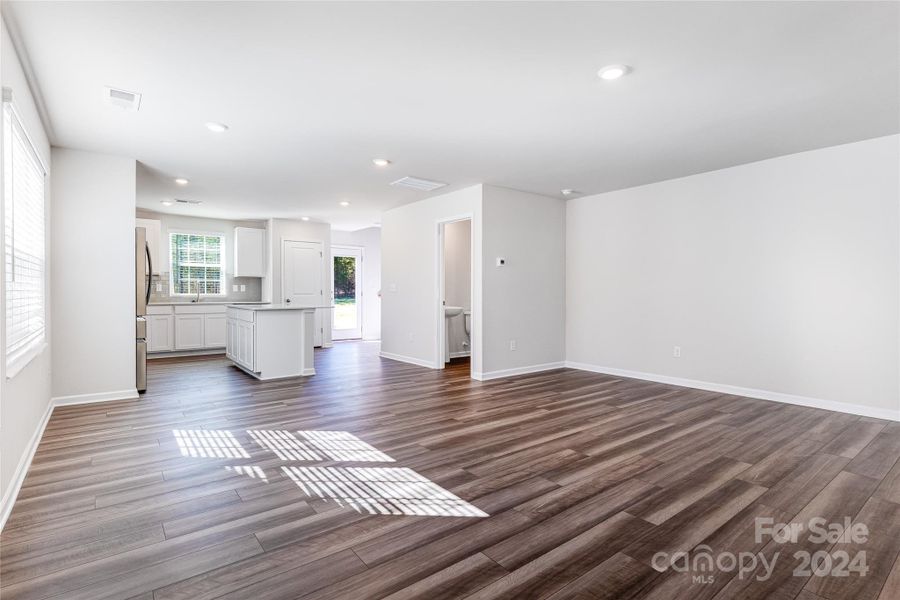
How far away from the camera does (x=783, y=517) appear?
220 cm

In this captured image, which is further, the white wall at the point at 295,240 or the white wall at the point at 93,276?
the white wall at the point at 295,240

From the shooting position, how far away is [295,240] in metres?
8.63

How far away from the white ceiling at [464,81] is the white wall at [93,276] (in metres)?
0.33

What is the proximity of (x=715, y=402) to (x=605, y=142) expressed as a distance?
2.79 meters

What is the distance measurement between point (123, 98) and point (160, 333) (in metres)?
5.44

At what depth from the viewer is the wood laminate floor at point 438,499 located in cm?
170

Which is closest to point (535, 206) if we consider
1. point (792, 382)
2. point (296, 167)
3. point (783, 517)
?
point (296, 167)

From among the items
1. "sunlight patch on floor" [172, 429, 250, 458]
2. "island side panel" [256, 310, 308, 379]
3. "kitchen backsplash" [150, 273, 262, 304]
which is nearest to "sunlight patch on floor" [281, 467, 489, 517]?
"sunlight patch on floor" [172, 429, 250, 458]

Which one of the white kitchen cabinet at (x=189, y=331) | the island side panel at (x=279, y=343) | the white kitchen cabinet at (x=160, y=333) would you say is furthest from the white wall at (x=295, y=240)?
the island side panel at (x=279, y=343)

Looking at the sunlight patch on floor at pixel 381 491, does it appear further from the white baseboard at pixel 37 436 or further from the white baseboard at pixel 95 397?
the white baseboard at pixel 95 397

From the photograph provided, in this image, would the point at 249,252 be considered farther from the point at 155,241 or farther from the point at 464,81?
the point at 464,81

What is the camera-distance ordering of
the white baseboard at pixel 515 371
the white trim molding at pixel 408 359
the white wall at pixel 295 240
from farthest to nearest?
the white wall at pixel 295 240 < the white trim molding at pixel 408 359 < the white baseboard at pixel 515 371

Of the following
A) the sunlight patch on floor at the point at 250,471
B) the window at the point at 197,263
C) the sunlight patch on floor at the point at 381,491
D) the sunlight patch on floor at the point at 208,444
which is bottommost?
the sunlight patch on floor at the point at 381,491

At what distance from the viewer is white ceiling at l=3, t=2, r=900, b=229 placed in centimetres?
222
